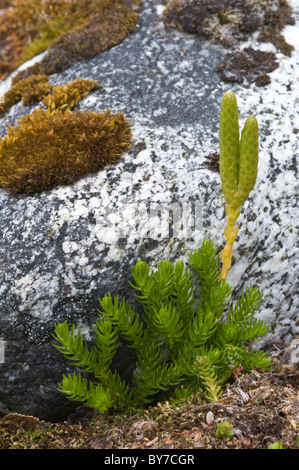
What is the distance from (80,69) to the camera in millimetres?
4789

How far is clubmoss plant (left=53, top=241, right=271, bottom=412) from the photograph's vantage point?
324 centimetres

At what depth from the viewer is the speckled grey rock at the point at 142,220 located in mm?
3447

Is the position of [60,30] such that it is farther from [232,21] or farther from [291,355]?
[291,355]

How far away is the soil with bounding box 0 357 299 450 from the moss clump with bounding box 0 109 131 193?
1905 millimetres

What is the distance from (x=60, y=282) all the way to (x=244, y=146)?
170cm

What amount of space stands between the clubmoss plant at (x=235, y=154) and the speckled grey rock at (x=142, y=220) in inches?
24.7

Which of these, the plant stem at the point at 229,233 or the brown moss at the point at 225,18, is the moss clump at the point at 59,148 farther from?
the brown moss at the point at 225,18

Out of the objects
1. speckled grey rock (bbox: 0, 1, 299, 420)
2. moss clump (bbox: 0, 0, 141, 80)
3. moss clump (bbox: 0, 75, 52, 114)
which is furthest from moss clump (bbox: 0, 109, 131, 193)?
moss clump (bbox: 0, 0, 141, 80)

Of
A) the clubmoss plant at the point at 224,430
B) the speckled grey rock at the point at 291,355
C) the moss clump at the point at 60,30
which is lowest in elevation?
the speckled grey rock at the point at 291,355

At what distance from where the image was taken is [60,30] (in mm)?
5441

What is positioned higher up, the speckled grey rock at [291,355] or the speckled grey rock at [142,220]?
the speckled grey rock at [142,220]

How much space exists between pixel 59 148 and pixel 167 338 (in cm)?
183
